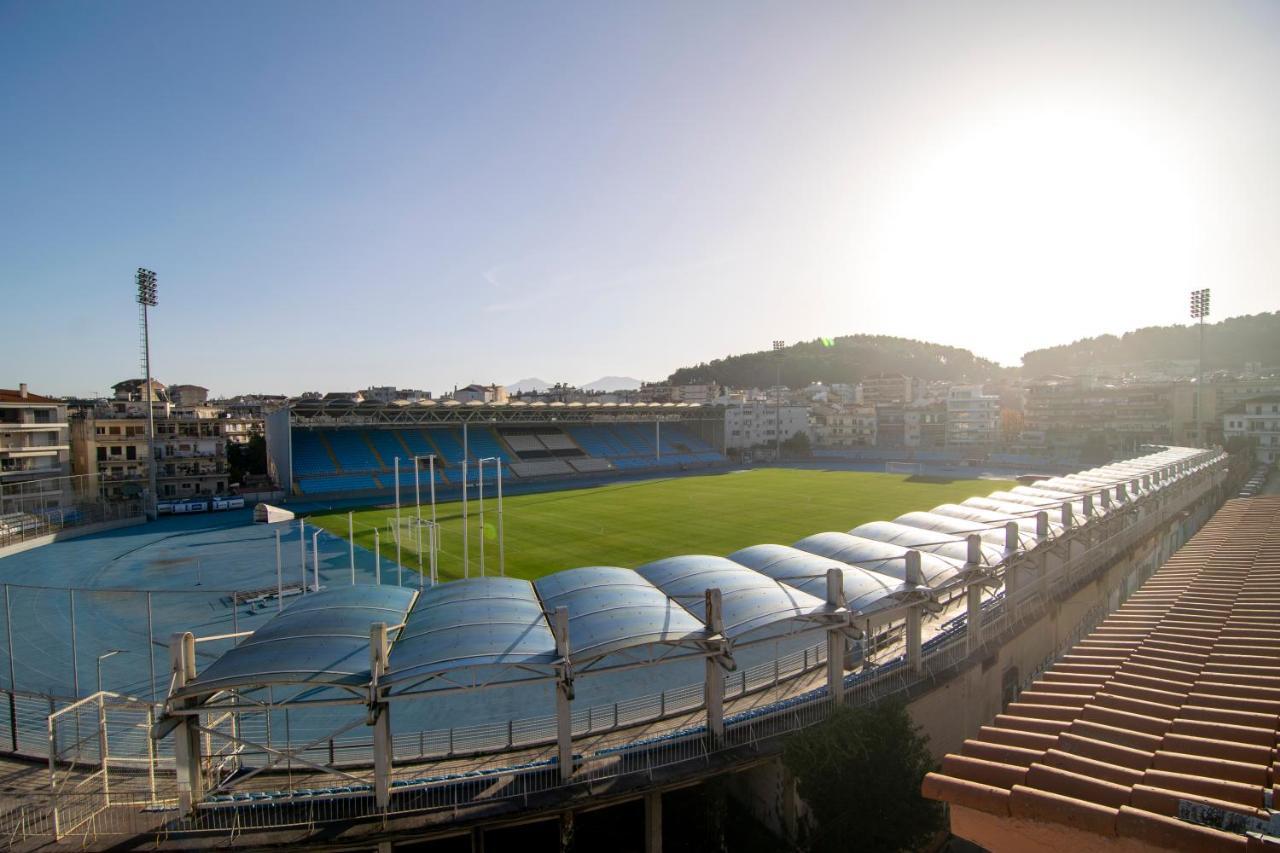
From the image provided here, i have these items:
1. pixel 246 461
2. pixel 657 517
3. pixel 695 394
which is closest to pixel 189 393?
pixel 246 461

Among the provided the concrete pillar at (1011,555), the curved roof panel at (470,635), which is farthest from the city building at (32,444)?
the concrete pillar at (1011,555)

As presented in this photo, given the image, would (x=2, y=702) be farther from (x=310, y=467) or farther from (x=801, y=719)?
(x=310, y=467)

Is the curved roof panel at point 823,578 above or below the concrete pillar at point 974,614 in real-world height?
above

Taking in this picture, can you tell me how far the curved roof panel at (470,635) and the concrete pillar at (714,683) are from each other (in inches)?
91.6

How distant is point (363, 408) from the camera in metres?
47.9

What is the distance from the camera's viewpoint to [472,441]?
57062 mm

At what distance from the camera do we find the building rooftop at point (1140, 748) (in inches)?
145

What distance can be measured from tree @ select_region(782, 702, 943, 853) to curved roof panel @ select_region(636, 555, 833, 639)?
176cm

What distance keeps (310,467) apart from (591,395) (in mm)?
57238

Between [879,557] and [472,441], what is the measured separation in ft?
155

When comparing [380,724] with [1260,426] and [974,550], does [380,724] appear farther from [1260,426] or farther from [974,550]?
[1260,426]

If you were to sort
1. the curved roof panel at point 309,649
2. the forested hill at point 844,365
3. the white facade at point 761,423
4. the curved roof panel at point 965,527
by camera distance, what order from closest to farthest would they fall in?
the curved roof panel at point 309,649, the curved roof panel at point 965,527, the white facade at point 761,423, the forested hill at point 844,365

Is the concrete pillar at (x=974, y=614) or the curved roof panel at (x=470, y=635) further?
the concrete pillar at (x=974, y=614)

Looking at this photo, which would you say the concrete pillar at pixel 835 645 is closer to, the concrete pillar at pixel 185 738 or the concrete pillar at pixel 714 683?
the concrete pillar at pixel 714 683
